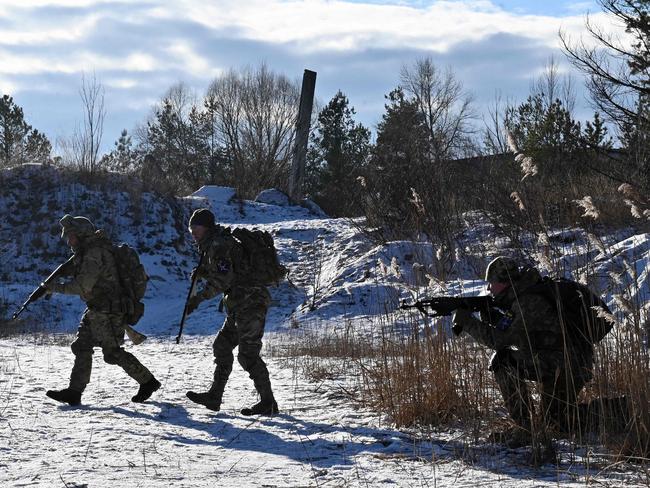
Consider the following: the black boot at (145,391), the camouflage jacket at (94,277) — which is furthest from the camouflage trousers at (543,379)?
the camouflage jacket at (94,277)

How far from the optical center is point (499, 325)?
5086mm

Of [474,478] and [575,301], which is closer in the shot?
[474,478]

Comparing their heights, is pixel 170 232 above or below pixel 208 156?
below

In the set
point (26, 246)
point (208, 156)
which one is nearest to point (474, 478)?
point (26, 246)

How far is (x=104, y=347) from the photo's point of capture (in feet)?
23.4

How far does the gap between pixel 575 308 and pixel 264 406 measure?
278cm

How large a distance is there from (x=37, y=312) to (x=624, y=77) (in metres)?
14.1

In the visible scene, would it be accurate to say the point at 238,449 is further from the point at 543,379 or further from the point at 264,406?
the point at 543,379

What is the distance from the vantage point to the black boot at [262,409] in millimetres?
6543

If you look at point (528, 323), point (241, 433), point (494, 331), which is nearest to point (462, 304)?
point (494, 331)

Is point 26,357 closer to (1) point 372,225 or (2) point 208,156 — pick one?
(1) point 372,225

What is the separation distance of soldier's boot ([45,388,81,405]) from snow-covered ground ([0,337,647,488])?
97mm

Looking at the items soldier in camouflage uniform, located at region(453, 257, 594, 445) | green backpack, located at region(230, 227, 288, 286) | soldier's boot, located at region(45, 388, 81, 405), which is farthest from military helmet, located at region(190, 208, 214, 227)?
soldier in camouflage uniform, located at region(453, 257, 594, 445)

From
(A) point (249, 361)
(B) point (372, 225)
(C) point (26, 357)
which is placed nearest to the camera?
(A) point (249, 361)
